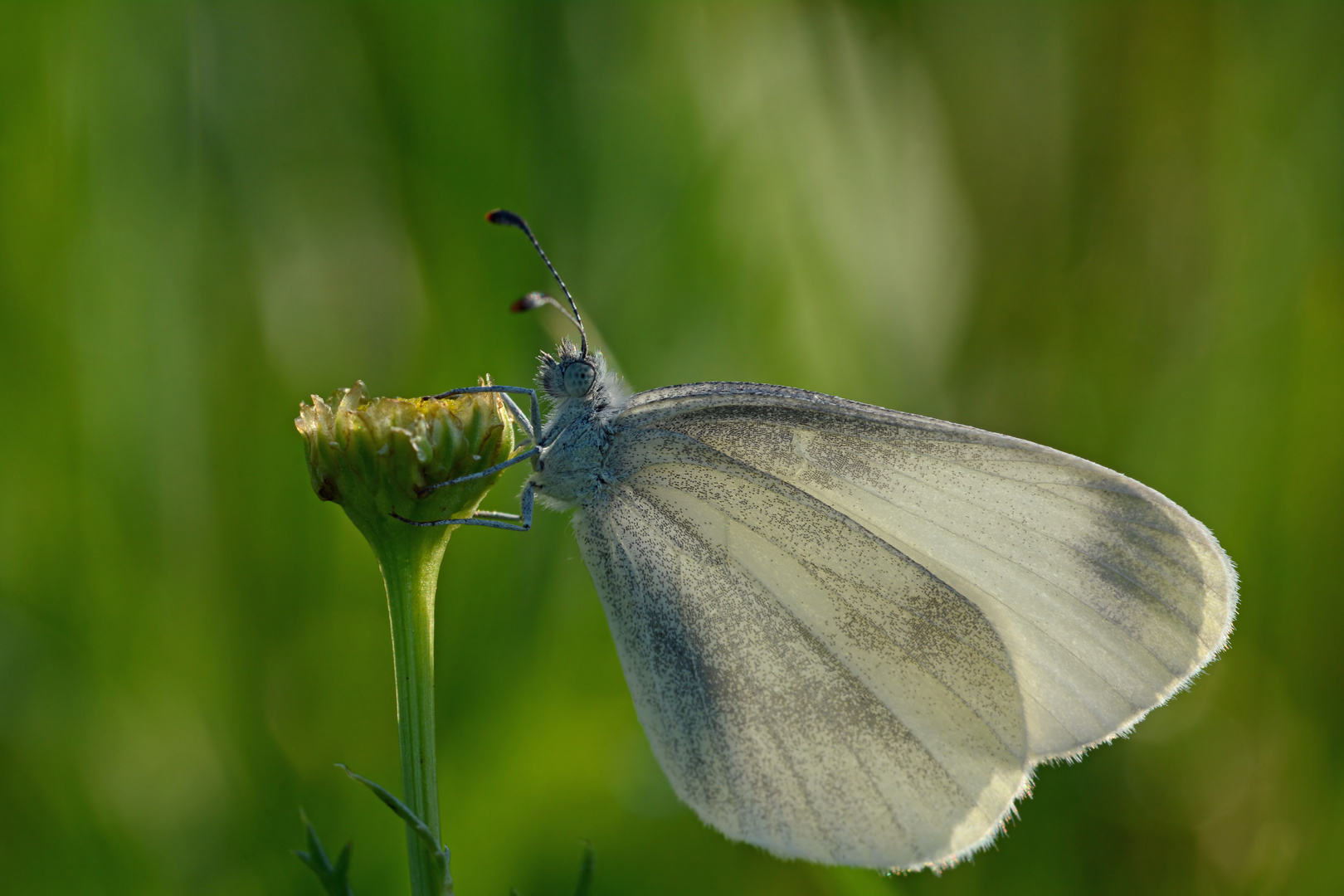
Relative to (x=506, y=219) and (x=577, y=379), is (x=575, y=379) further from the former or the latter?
(x=506, y=219)

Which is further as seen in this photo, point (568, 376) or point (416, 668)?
point (568, 376)

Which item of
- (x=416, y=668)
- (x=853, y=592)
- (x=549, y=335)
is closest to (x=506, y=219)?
(x=549, y=335)

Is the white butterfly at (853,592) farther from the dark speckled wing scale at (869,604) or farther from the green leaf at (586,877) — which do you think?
the green leaf at (586,877)

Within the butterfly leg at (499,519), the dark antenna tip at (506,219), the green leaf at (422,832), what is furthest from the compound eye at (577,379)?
the green leaf at (422,832)

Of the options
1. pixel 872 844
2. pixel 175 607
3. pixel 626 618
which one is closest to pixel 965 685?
pixel 872 844

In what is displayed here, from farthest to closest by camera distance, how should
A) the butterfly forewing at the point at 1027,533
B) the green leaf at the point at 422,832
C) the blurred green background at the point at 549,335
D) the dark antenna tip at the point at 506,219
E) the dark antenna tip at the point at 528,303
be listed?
the blurred green background at the point at 549,335
the dark antenna tip at the point at 506,219
the dark antenna tip at the point at 528,303
the butterfly forewing at the point at 1027,533
the green leaf at the point at 422,832

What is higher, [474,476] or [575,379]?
[575,379]

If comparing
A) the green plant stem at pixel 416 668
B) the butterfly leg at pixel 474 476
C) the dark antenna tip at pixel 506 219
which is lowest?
the green plant stem at pixel 416 668
